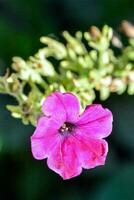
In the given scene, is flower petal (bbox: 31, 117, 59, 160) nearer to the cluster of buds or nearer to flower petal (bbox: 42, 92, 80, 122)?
flower petal (bbox: 42, 92, 80, 122)

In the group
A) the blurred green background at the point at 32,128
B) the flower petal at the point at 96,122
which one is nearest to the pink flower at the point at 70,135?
the flower petal at the point at 96,122

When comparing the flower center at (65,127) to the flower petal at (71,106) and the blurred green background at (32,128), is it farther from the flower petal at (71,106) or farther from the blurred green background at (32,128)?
the blurred green background at (32,128)

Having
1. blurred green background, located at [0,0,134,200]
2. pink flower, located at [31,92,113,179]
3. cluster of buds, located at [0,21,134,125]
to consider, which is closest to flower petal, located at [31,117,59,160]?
pink flower, located at [31,92,113,179]

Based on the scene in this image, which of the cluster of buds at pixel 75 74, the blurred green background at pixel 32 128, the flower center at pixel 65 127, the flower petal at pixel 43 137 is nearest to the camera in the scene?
the flower petal at pixel 43 137

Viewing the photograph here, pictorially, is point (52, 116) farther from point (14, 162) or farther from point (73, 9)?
point (73, 9)

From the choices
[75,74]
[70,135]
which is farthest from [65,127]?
[75,74]

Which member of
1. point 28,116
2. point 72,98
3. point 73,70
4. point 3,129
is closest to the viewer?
point 72,98

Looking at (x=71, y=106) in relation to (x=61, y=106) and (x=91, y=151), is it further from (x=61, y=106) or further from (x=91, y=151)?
(x=91, y=151)

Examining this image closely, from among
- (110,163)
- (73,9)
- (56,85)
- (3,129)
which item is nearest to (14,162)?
(3,129)
